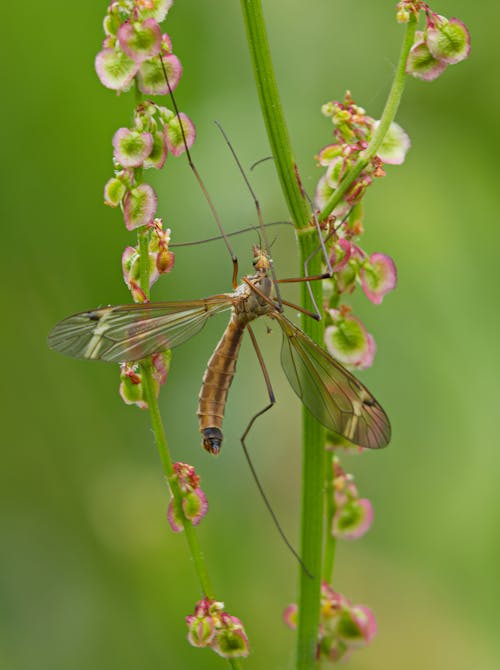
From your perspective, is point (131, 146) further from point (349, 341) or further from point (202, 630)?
point (202, 630)

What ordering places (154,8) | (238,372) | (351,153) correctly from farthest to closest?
(238,372) → (351,153) → (154,8)

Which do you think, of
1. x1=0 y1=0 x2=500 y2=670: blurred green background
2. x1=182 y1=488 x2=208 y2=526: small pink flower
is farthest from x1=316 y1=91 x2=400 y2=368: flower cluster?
x1=0 y1=0 x2=500 y2=670: blurred green background

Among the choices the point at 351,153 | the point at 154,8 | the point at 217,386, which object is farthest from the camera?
the point at 217,386

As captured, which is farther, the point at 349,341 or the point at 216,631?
the point at 349,341

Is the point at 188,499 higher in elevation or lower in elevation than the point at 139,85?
lower

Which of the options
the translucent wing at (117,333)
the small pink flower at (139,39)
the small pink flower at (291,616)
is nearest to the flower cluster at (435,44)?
the small pink flower at (139,39)

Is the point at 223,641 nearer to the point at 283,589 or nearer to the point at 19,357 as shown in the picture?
the point at 283,589

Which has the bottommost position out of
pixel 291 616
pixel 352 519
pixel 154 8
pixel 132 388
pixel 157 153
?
pixel 291 616

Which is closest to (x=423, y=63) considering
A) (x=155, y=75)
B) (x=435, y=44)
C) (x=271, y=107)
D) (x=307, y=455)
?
(x=435, y=44)
